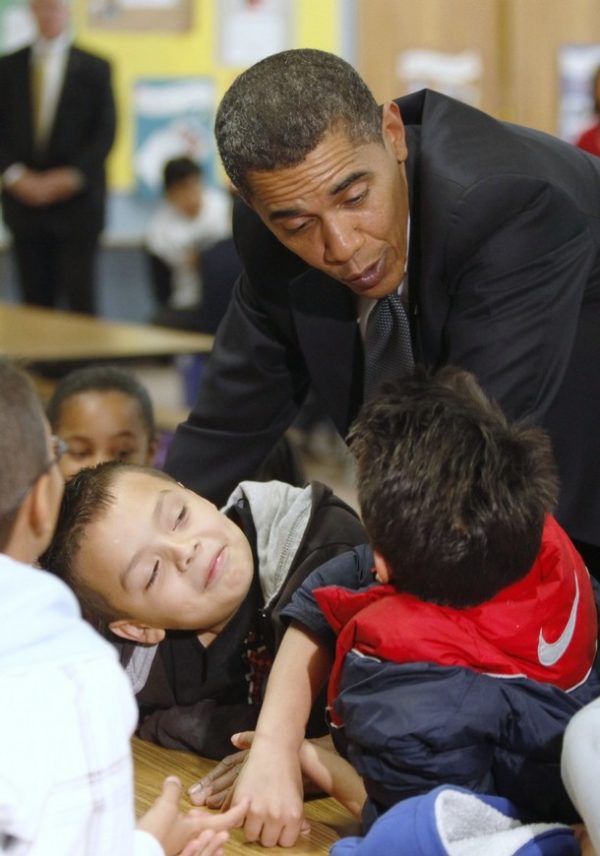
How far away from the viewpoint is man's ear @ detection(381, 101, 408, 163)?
1779mm

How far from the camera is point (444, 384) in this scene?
4.95 ft

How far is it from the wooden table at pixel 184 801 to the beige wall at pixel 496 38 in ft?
19.0

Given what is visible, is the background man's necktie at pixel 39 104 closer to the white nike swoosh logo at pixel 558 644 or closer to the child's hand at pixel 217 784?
the child's hand at pixel 217 784

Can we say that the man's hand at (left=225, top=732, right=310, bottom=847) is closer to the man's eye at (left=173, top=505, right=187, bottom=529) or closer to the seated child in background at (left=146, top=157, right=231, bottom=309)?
the man's eye at (left=173, top=505, right=187, bottom=529)

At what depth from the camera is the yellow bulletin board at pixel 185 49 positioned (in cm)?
717

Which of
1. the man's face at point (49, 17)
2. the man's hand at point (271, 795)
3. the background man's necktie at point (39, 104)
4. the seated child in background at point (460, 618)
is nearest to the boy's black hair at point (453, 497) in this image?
the seated child in background at point (460, 618)

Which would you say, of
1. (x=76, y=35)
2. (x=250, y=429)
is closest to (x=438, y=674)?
(x=250, y=429)

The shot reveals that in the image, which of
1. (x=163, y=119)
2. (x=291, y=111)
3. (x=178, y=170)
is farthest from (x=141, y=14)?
(x=291, y=111)

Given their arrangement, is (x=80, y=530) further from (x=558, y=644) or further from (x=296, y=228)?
(x=558, y=644)

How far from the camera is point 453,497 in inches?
53.9

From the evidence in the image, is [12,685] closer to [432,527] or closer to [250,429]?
[432,527]

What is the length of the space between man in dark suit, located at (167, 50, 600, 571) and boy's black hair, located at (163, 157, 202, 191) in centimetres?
496

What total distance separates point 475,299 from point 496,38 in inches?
237

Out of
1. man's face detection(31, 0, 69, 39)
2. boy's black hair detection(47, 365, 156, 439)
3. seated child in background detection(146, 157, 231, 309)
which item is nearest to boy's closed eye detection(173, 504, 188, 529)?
boy's black hair detection(47, 365, 156, 439)
